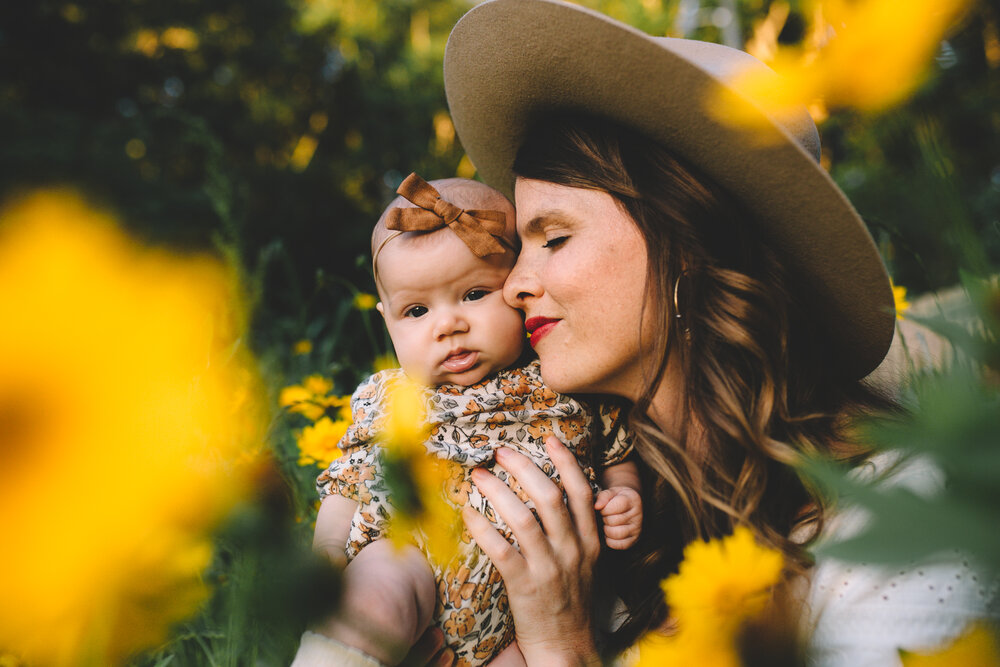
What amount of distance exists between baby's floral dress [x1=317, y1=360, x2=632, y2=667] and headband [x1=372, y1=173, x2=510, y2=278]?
293mm

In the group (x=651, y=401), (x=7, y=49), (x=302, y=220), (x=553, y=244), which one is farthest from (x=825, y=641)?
(x=7, y=49)

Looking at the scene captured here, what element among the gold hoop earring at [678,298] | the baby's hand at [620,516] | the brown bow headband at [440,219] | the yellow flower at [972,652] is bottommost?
the baby's hand at [620,516]

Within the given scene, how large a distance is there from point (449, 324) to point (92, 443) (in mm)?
1110

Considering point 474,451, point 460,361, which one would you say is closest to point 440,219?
point 460,361

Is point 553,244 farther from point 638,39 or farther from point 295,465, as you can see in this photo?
point 295,465

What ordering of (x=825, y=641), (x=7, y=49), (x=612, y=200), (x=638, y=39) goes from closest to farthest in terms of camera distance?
(x=825, y=641)
(x=638, y=39)
(x=612, y=200)
(x=7, y=49)

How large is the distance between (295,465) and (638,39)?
1268mm

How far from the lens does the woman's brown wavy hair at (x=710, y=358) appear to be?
1281mm

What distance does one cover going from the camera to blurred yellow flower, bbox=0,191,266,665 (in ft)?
0.64

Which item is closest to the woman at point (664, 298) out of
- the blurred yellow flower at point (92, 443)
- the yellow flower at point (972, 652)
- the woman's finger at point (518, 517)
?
the woman's finger at point (518, 517)

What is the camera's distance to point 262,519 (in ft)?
0.83

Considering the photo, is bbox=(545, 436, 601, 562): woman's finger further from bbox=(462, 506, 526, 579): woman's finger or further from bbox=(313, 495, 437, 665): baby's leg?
bbox=(313, 495, 437, 665): baby's leg

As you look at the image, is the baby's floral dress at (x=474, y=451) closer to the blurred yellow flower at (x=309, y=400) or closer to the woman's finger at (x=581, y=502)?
the woman's finger at (x=581, y=502)

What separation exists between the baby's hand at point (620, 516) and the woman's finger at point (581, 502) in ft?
0.09
